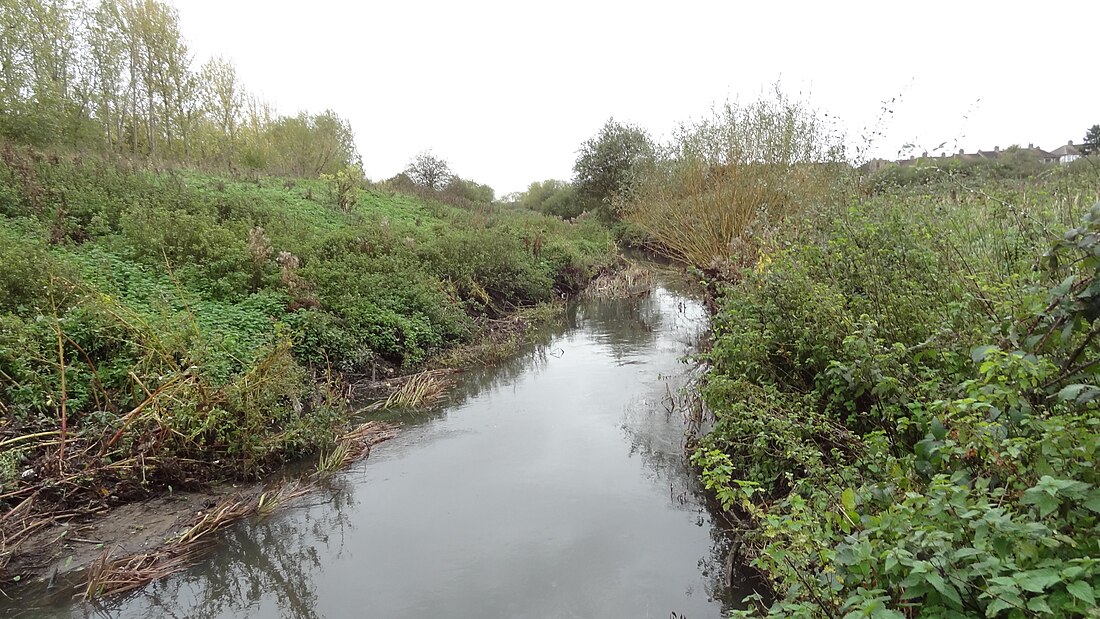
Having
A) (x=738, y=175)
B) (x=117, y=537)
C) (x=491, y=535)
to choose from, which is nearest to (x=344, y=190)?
(x=738, y=175)

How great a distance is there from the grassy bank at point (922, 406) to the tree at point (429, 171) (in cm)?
3437

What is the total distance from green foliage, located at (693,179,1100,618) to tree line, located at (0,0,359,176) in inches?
658

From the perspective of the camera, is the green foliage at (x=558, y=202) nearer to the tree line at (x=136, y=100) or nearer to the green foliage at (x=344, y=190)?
the tree line at (x=136, y=100)

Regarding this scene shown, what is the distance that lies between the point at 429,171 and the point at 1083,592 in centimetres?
4145

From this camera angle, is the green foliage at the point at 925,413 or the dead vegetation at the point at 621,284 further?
the dead vegetation at the point at 621,284

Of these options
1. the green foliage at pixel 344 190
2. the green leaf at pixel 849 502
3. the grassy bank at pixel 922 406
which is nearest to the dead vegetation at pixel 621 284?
the green foliage at pixel 344 190

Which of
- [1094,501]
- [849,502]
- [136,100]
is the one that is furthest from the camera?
[136,100]

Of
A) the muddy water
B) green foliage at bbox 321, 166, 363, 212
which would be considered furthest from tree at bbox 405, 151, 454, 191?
the muddy water

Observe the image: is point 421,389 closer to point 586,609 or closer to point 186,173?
point 586,609

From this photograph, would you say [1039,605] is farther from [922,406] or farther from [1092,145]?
[1092,145]

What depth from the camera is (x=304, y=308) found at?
370 inches

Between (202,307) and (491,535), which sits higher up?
(202,307)

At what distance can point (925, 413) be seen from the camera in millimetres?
3086

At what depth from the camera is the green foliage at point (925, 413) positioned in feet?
6.67
